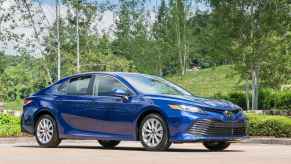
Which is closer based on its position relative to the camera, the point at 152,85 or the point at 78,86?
the point at 152,85

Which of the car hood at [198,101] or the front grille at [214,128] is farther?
the car hood at [198,101]

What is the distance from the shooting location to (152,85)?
615 inches

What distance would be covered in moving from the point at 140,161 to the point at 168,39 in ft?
253

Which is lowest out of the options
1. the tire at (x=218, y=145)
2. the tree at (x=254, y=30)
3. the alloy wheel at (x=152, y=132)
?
the tire at (x=218, y=145)

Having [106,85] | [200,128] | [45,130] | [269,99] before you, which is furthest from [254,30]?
[200,128]

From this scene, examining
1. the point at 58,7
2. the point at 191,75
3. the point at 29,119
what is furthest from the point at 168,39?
the point at 29,119

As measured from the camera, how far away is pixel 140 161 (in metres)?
11.8

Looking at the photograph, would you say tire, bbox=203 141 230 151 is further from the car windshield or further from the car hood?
the car windshield

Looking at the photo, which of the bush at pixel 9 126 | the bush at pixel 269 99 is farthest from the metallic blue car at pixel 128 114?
the bush at pixel 269 99

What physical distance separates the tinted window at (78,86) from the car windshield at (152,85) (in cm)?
91

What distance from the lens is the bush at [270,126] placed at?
64.0 ft

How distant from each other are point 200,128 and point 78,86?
3.16 meters

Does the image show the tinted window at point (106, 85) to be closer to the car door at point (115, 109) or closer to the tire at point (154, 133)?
the car door at point (115, 109)

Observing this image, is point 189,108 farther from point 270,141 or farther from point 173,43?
point 173,43
